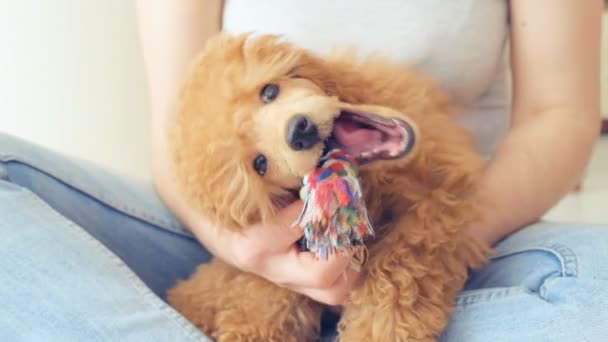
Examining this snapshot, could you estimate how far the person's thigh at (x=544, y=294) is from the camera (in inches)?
26.4

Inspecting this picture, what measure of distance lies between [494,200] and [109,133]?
107 cm

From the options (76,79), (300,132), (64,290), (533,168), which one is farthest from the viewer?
(76,79)

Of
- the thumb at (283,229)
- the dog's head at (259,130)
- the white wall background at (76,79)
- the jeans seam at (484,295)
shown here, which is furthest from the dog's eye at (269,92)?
the white wall background at (76,79)

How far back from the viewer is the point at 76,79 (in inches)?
60.1

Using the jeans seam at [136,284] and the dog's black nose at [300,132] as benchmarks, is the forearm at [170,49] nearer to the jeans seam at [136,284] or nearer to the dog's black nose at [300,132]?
the jeans seam at [136,284]

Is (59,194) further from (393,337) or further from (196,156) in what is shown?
(393,337)

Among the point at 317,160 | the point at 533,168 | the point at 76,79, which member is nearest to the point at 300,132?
the point at 317,160

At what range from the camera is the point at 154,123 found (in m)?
1.03

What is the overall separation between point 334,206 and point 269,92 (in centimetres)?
14

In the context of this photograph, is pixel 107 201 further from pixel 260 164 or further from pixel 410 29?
pixel 410 29

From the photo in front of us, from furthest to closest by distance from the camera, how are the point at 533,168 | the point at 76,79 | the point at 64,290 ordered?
1. the point at 76,79
2. the point at 533,168
3. the point at 64,290

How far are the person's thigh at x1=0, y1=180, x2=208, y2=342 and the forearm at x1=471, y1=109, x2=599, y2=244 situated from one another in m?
0.42

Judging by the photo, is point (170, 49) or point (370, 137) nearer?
point (370, 137)

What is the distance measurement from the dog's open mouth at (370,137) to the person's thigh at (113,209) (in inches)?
15.9
